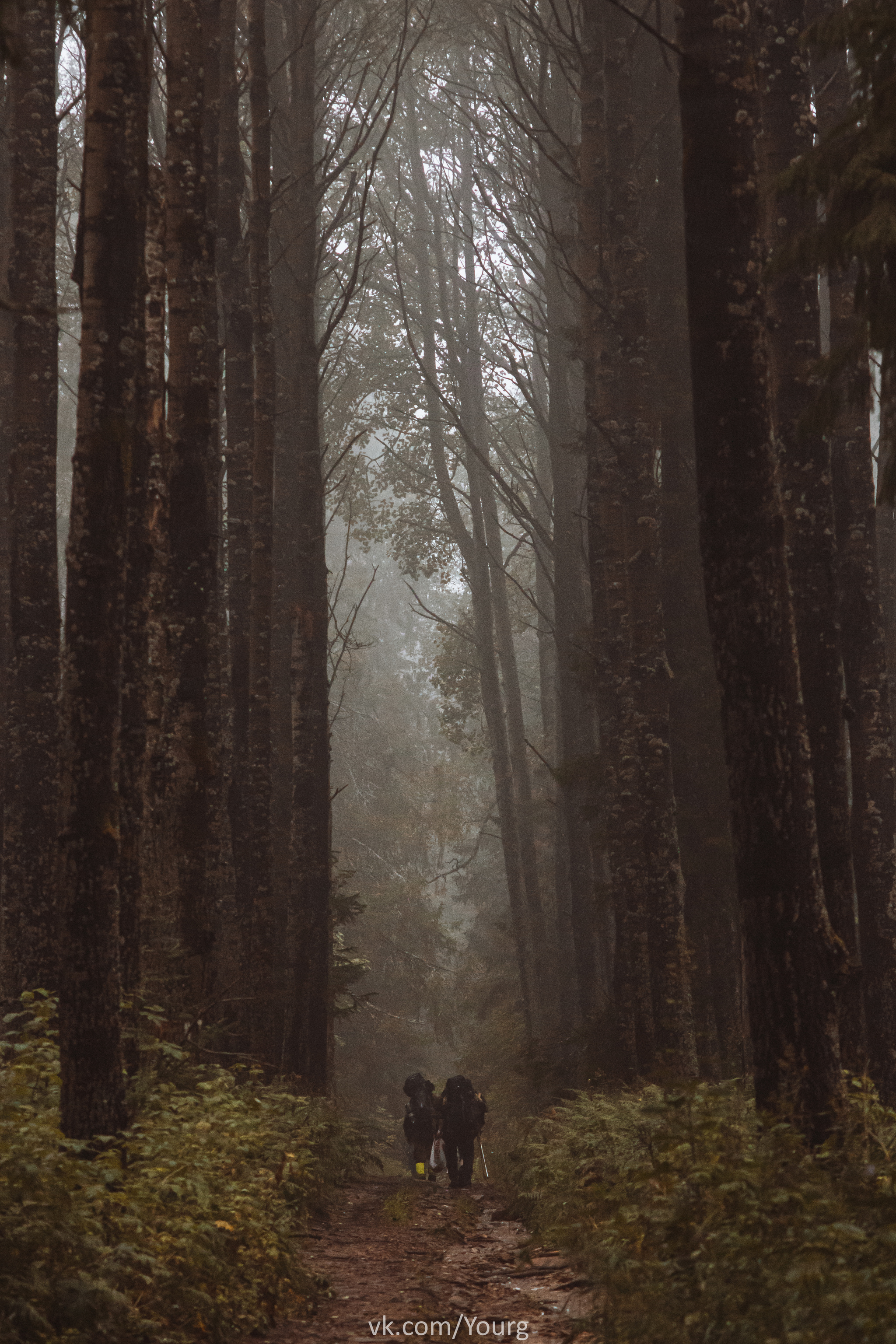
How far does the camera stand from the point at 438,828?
41219mm

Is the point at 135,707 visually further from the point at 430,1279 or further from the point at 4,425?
the point at 4,425

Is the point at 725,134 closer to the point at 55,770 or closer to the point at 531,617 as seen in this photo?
the point at 55,770

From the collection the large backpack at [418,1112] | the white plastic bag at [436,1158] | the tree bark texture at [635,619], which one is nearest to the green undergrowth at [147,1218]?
the tree bark texture at [635,619]

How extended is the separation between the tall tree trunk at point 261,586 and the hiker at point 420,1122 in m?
3.42

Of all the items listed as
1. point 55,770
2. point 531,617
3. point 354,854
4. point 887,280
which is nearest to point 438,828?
point 354,854

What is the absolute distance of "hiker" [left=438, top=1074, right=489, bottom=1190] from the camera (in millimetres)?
14633

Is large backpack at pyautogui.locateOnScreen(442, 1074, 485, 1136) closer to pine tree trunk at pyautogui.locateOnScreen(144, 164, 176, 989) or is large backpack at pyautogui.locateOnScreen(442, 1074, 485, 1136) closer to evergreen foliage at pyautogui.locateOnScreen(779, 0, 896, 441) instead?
pine tree trunk at pyautogui.locateOnScreen(144, 164, 176, 989)

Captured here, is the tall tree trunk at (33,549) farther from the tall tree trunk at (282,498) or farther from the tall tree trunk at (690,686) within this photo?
the tall tree trunk at (690,686)

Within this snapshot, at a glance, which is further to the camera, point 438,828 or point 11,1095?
point 438,828

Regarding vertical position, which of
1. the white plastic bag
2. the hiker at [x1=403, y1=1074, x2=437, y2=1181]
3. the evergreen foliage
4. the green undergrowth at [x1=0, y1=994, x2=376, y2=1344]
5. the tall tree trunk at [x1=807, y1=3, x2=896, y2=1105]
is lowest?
the white plastic bag

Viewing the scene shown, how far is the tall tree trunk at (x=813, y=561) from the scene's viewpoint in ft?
24.7

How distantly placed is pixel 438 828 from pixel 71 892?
3579 cm

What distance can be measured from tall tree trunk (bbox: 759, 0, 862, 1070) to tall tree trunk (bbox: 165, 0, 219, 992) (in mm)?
4522

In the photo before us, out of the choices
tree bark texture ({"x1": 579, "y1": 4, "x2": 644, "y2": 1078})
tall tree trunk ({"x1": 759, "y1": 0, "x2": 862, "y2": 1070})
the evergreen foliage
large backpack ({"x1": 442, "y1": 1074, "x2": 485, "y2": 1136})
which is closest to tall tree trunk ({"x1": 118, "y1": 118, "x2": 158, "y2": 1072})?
the evergreen foliage
